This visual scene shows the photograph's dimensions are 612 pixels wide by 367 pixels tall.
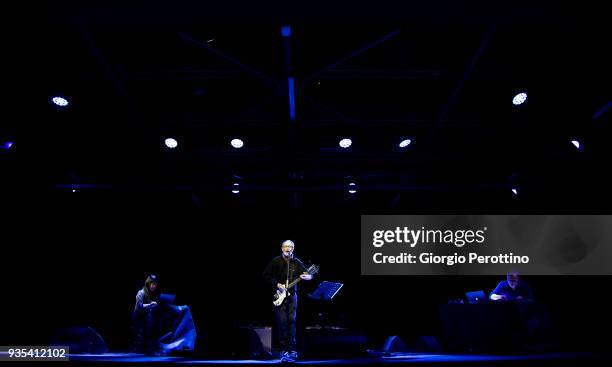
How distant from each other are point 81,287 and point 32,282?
3.18 feet

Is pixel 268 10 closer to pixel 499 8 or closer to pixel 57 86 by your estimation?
pixel 499 8

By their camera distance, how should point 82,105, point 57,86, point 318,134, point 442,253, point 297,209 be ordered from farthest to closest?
point 297,209, point 442,253, point 318,134, point 82,105, point 57,86

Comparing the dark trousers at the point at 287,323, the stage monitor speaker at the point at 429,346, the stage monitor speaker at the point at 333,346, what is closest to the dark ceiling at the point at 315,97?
the dark trousers at the point at 287,323

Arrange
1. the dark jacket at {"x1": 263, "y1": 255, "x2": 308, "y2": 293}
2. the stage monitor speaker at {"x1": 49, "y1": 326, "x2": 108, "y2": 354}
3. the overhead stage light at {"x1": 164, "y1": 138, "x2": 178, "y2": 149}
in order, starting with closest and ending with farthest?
the dark jacket at {"x1": 263, "y1": 255, "x2": 308, "y2": 293} → the stage monitor speaker at {"x1": 49, "y1": 326, "x2": 108, "y2": 354} → the overhead stage light at {"x1": 164, "y1": 138, "x2": 178, "y2": 149}

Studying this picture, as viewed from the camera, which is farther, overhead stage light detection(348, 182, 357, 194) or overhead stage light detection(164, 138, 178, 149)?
overhead stage light detection(348, 182, 357, 194)

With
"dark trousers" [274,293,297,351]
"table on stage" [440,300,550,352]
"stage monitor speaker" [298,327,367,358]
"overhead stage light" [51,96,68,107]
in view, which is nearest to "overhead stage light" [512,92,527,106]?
"table on stage" [440,300,550,352]

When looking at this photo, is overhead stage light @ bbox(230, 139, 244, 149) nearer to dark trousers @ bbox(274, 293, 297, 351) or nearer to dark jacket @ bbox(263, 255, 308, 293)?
dark jacket @ bbox(263, 255, 308, 293)

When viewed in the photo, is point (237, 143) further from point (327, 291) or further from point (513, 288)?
point (513, 288)

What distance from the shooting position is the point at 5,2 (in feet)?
13.5

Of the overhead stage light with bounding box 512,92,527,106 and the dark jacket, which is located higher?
the overhead stage light with bounding box 512,92,527,106

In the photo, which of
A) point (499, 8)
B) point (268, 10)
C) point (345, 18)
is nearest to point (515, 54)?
point (499, 8)

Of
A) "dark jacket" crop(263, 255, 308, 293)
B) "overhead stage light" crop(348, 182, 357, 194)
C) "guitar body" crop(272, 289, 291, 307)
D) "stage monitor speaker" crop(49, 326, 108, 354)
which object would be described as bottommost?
"stage monitor speaker" crop(49, 326, 108, 354)

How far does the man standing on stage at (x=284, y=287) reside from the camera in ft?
24.5

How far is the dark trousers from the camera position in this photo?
24.5 ft
